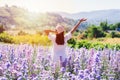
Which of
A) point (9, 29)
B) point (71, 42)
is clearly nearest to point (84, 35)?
point (9, 29)

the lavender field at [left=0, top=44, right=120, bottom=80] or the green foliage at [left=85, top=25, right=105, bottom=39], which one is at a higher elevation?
the lavender field at [left=0, top=44, right=120, bottom=80]

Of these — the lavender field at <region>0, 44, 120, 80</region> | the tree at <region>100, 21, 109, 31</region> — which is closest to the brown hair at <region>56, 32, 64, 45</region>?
the lavender field at <region>0, 44, 120, 80</region>

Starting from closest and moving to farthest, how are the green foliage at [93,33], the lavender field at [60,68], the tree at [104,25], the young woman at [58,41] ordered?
the lavender field at [60,68]
the young woman at [58,41]
the green foliage at [93,33]
the tree at [104,25]

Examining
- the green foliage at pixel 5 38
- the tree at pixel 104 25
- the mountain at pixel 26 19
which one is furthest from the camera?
the tree at pixel 104 25

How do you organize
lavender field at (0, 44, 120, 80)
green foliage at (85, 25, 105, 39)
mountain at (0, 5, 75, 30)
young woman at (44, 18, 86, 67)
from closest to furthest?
lavender field at (0, 44, 120, 80) → young woman at (44, 18, 86, 67) → green foliage at (85, 25, 105, 39) → mountain at (0, 5, 75, 30)

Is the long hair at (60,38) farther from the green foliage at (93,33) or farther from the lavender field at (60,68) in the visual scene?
the green foliage at (93,33)

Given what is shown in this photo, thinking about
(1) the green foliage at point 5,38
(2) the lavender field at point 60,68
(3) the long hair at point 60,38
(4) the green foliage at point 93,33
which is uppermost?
(3) the long hair at point 60,38

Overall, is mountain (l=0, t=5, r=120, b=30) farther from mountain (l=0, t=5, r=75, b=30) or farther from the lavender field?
the lavender field

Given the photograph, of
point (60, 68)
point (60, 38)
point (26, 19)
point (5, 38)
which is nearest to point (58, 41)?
point (60, 38)

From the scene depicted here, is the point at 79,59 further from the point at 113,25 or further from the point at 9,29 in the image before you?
the point at 113,25

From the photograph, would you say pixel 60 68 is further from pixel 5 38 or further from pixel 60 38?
pixel 5 38

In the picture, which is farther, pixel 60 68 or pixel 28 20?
pixel 28 20

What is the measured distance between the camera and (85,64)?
6426 millimetres

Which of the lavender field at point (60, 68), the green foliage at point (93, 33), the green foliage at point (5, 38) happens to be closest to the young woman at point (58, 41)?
the lavender field at point (60, 68)
